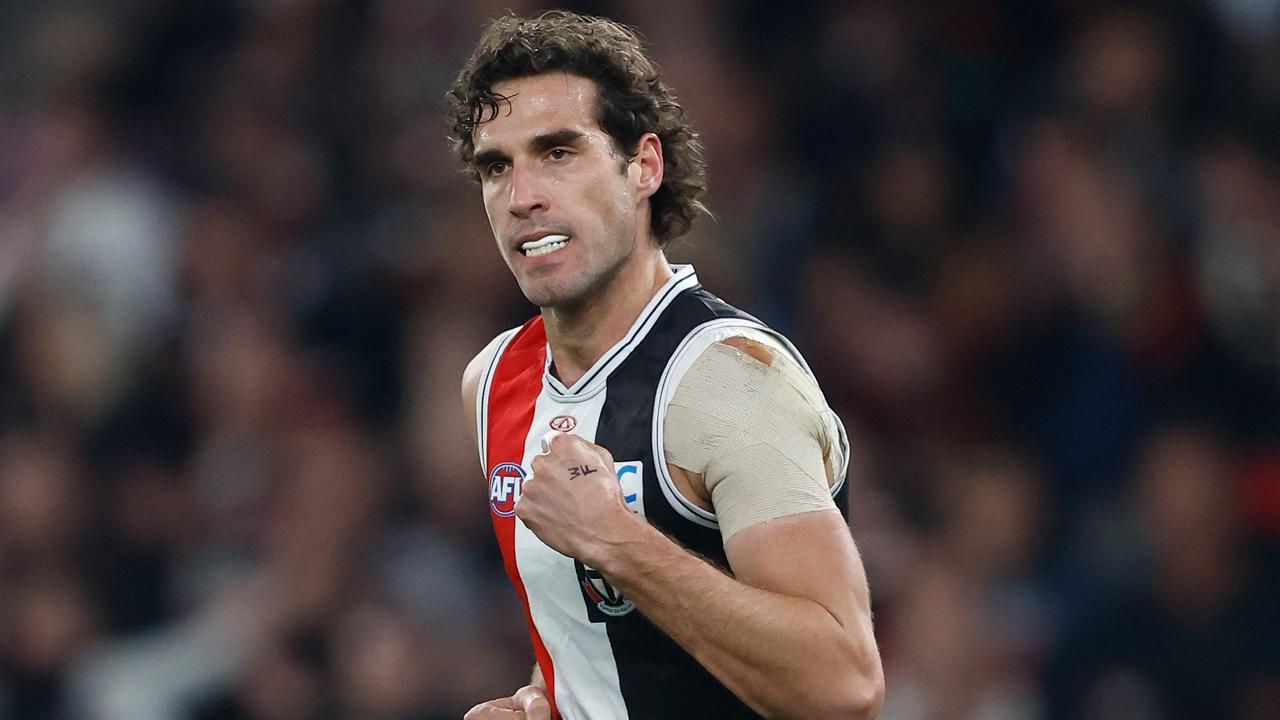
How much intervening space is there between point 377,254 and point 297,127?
3.73 ft

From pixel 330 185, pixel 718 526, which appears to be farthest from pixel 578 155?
pixel 330 185

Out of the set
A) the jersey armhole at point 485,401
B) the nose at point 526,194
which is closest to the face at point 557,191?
the nose at point 526,194

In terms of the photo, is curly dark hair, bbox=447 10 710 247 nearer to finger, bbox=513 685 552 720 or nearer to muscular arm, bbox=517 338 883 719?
muscular arm, bbox=517 338 883 719

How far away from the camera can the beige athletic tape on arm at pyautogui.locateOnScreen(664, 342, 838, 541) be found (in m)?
2.91

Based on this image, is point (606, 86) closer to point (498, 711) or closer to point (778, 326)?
point (498, 711)

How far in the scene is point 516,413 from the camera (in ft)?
11.6

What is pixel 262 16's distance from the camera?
9.20 metres

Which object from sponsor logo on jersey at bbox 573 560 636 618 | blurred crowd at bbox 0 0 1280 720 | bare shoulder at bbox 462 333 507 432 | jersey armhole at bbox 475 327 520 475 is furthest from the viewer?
blurred crowd at bbox 0 0 1280 720

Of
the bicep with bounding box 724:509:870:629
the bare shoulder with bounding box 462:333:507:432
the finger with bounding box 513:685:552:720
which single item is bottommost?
the finger with bounding box 513:685:552:720

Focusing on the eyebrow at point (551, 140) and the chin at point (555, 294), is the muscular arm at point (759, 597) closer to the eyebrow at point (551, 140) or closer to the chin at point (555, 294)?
the chin at point (555, 294)

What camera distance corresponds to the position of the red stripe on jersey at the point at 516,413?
3.44 meters

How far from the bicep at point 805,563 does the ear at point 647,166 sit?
0.86 meters

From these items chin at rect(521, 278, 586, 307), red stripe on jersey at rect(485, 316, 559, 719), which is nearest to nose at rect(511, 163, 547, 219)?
chin at rect(521, 278, 586, 307)

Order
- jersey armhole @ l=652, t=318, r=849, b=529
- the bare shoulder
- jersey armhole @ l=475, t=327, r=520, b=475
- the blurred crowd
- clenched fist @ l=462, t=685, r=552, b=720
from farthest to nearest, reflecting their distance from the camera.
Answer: the blurred crowd < the bare shoulder < jersey armhole @ l=475, t=327, r=520, b=475 < clenched fist @ l=462, t=685, r=552, b=720 < jersey armhole @ l=652, t=318, r=849, b=529
